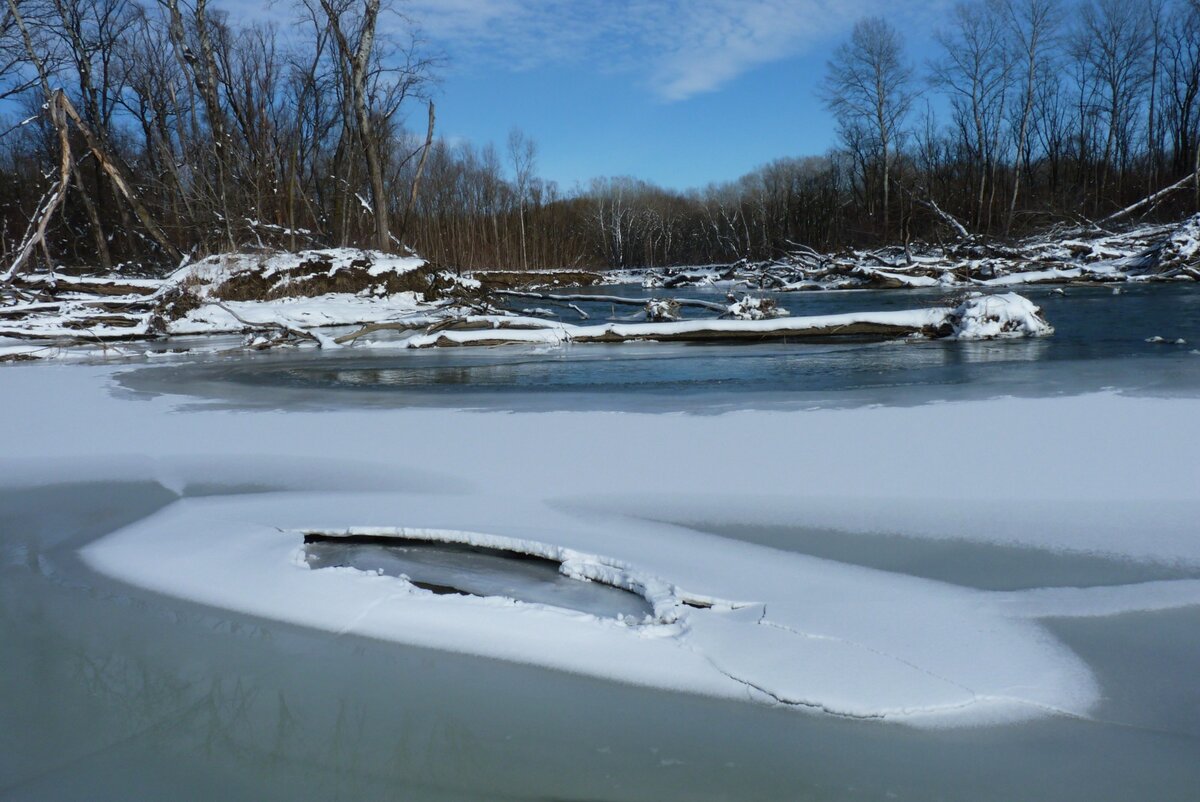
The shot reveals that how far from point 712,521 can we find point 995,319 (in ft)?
24.4

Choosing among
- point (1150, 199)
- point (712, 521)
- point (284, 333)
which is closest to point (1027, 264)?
point (1150, 199)

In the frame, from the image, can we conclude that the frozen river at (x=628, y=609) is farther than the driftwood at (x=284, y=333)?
No

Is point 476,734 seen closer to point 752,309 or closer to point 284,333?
point 752,309

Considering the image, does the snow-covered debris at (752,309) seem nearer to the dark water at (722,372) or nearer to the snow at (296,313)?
the dark water at (722,372)

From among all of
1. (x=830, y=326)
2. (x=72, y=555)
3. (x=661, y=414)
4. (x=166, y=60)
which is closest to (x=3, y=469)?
(x=72, y=555)

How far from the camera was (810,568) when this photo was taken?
2.45m

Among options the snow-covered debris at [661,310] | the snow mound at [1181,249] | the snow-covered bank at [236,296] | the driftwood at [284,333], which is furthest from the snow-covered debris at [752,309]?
the snow mound at [1181,249]

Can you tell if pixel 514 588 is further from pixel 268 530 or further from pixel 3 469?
pixel 3 469

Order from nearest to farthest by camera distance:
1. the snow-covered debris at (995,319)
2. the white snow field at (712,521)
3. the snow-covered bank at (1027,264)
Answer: the white snow field at (712,521) < the snow-covered debris at (995,319) < the snow-covered bank at (1027,264)

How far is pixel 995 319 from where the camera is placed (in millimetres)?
8898

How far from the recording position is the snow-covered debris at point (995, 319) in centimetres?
877

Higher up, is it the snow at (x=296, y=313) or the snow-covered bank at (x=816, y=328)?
the snow at (x=296, y=313)

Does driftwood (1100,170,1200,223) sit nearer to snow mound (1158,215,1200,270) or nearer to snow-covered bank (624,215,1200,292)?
snow-covered bank (624,215,1200,292)

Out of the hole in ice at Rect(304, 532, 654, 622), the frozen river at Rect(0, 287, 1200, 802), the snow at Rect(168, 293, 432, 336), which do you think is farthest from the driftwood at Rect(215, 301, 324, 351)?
the hole in ice at Rect(304, 532, 654, 622)
